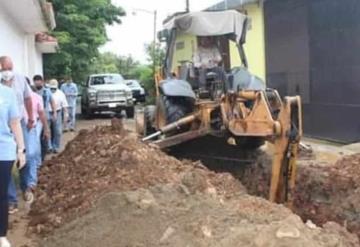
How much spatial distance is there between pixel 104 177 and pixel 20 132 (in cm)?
202

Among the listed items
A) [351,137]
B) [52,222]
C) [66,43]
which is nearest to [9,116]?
[52,222]

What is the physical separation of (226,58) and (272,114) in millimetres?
3406

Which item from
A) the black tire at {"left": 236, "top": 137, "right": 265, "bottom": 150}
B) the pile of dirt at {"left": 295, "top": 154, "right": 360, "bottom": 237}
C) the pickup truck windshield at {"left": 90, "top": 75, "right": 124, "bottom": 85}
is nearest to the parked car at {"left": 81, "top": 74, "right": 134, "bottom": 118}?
the pickup truck windshield at {"left": 90, "top": 75, "right": 124, "bottom": 85}

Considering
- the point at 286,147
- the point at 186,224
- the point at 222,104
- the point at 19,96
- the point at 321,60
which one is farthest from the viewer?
the point at 321,60

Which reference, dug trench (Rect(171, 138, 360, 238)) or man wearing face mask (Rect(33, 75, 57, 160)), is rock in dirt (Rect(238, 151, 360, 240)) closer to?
dug trench (Rect(171, 138, 360, 238))

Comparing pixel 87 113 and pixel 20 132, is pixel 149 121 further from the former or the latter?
pixel 87 113

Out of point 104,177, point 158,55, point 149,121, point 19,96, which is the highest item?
point 158,55

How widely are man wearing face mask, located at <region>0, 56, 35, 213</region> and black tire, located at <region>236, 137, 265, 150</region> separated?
3136 millimetres

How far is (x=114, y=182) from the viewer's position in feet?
26.7

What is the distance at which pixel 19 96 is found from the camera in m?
9.14

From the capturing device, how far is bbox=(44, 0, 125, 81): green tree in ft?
90.8

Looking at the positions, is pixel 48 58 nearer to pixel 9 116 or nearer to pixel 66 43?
pixel 66 43

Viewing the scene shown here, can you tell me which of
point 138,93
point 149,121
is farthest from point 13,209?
point 138,93

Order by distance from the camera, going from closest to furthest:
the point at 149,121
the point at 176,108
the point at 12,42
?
the point at 176,108 < the point at 149,121 < the point at 12,42
